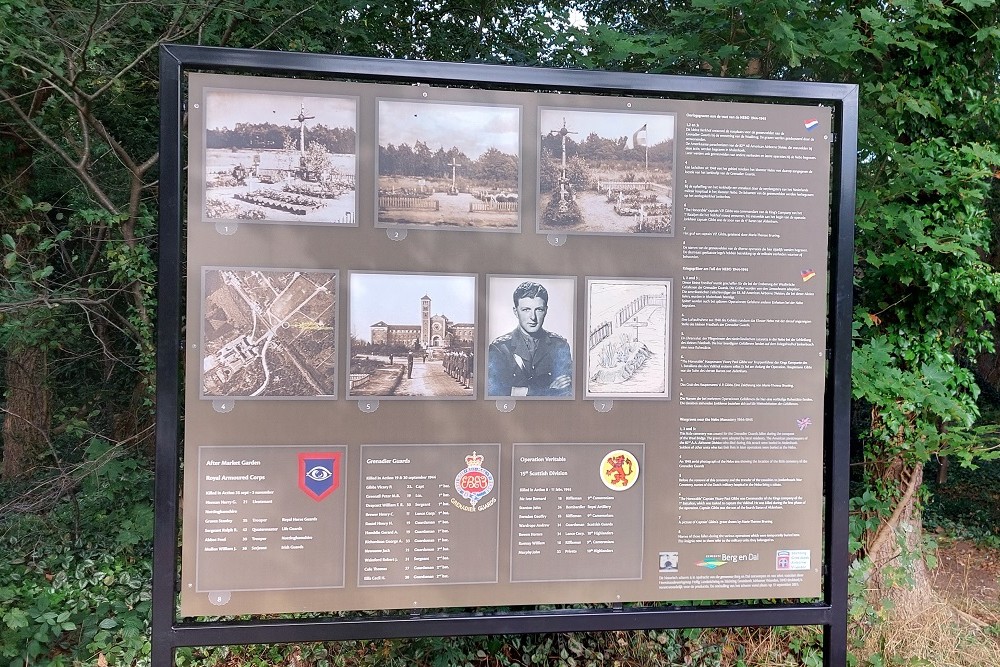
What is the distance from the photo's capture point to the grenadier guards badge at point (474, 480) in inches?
95.0

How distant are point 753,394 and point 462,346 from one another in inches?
46.1

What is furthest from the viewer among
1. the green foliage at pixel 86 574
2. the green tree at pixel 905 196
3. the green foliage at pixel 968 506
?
the green foliage at pixel 968 506

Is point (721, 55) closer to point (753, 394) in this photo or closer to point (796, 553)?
point (753, 394)

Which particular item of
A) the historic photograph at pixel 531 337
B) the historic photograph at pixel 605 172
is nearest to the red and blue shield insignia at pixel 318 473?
the historic photograph at pixel 531 337

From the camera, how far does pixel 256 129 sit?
2318 millimetres

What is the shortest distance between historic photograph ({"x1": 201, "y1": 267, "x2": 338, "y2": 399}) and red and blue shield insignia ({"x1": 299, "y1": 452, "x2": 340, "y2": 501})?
22 cm

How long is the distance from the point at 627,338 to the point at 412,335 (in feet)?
2.72

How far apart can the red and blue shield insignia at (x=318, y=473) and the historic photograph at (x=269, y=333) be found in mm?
223

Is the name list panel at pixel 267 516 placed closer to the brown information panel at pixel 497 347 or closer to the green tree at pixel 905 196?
the brown information panel at pixel 497 347

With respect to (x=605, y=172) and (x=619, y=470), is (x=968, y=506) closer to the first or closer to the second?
(x=619, y=470)

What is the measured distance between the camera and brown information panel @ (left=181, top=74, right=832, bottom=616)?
7.61 ft

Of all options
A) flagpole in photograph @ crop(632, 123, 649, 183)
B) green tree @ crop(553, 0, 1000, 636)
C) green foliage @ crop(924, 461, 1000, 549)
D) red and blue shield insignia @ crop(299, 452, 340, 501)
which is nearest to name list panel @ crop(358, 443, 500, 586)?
red and blue shield insignia @ crop(299, 452, 340, 501)

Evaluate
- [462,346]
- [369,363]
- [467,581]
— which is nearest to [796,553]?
[467,581]

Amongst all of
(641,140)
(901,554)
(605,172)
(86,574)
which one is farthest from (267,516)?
(901,554)
